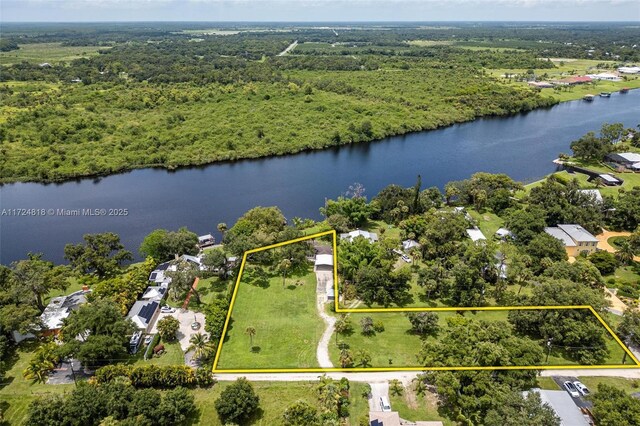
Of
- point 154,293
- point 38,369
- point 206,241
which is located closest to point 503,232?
point 206,241

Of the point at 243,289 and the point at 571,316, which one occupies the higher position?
the point at 571,316

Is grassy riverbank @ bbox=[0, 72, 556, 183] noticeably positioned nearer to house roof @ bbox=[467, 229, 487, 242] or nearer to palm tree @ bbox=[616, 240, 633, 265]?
house roof @ bbox=[467, 229, 487, 242]

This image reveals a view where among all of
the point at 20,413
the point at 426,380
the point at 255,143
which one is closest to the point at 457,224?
the point at 426,380

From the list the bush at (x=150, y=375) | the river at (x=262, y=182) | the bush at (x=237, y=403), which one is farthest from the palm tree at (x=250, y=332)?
the river at (x=262, y=182)

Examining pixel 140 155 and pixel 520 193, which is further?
pixel 140 155

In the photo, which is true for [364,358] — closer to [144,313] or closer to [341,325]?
[341,325]

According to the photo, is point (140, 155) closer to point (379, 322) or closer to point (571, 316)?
point (379, 322)

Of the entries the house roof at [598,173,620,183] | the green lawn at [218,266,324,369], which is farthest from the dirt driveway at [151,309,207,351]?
the house roof at [598,173,620,183]
